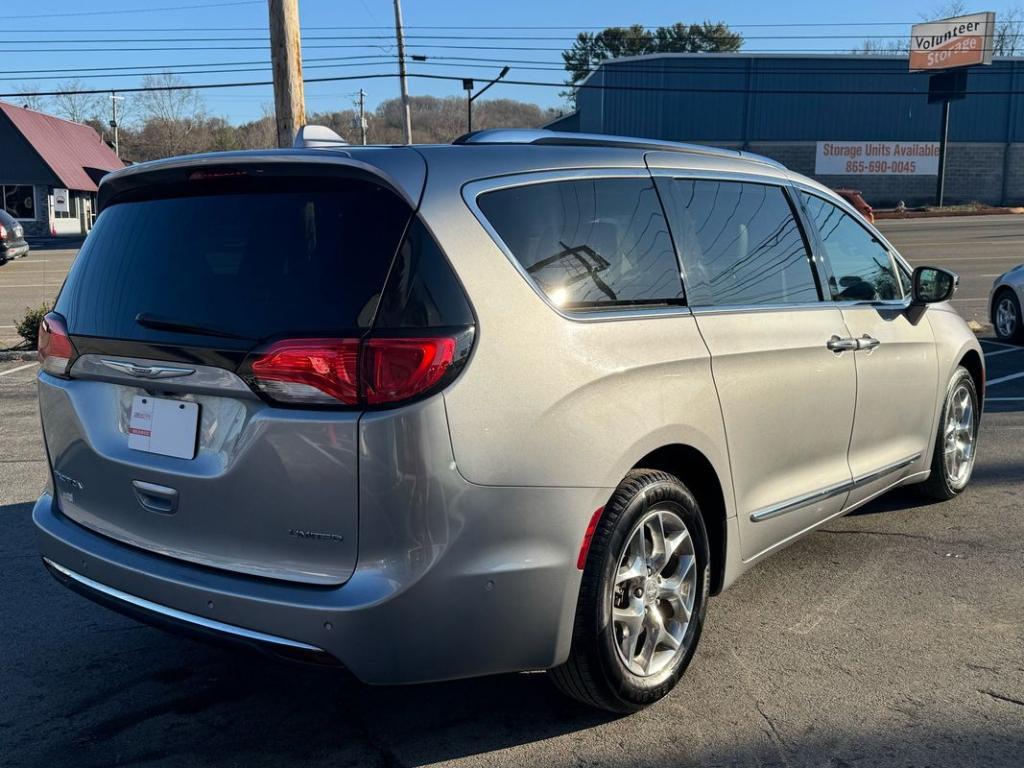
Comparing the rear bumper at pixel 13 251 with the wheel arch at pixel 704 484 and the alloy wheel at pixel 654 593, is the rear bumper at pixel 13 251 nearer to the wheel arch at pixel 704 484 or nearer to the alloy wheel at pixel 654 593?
the wheel arch at pixel 704 484

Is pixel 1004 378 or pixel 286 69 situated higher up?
pixel 286 69

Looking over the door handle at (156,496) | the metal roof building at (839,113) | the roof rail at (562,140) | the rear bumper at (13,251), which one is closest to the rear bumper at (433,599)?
the door handle at (156,496)

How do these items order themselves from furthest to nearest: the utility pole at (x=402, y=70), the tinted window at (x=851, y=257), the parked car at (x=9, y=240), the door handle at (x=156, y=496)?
the utility pole at (x=402, y=70) < the parked car at (x=9, y=240) < the tinted window at (x=851, y=257) < the door handle at (x=156, y=496)

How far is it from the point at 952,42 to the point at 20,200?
48.1 meters

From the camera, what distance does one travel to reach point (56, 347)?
3398 millimetres

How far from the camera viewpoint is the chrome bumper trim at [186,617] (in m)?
2.73

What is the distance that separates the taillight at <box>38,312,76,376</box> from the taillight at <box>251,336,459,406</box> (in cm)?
103

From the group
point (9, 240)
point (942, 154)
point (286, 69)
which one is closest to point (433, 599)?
point (286, 69)

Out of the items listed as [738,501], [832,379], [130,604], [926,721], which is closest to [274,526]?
[130,604]

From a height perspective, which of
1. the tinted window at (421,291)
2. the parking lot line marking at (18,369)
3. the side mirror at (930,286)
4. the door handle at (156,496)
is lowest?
the parking lot line marking at (18,369)

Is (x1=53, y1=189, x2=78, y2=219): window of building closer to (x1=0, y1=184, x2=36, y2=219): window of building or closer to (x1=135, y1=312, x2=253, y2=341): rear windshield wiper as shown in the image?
(x1=0, y1=184, x2=36, y2=219): window of building

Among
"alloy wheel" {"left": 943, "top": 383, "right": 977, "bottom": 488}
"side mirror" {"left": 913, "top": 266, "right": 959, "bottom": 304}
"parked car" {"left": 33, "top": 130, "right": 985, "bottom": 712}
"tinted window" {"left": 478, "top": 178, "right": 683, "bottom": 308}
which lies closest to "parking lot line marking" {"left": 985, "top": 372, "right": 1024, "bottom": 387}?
"alloy wheel" {"left": 943, "top": 383, "right": 977, "bottom": 488}

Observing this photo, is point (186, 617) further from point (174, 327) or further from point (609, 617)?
point (609, 617)

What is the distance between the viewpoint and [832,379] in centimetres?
421
